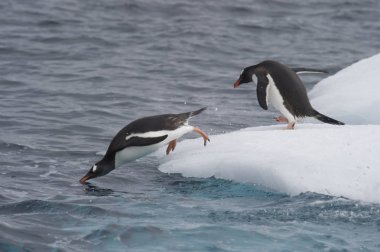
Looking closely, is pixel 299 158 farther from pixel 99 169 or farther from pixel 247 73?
pixel 247 73

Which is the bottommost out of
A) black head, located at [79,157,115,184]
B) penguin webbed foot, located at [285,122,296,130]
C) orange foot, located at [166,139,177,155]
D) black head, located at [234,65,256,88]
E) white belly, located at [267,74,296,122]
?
black head, located at [79,157,115,184]

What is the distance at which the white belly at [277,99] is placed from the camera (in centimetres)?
830

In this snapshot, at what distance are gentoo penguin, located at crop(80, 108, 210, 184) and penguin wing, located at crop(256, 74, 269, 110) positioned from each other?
2.40 ft

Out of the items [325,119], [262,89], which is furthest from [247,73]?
[325,119]

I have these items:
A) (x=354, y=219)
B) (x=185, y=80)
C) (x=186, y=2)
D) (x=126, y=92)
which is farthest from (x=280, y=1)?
(x=354, y=219)

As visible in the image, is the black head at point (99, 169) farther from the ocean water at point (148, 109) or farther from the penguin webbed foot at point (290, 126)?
the penguin webbed foot at point (290, 126)

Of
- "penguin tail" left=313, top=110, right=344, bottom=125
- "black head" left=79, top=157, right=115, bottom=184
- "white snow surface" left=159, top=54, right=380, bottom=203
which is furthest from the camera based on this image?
"penguin tail" left=313, top=110, right=344, bottom=125

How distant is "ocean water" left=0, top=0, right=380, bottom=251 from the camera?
6062 millimetres

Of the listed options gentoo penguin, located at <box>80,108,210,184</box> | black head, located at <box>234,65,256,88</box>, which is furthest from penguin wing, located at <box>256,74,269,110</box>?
gentoo penguin, located at <box>80,108,210,184</box>

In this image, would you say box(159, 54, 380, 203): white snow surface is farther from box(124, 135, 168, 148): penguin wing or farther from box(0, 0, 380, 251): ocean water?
box(124, 135, 168, 148): penguin wing

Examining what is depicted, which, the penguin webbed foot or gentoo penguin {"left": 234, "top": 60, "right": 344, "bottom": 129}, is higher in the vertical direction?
gentoo penguin {"left": 234, "top": 60, "right": 344, "bottom": 129}

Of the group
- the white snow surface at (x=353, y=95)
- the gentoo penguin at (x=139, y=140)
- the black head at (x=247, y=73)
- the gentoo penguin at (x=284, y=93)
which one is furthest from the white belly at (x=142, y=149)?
the white snow surface at (x=353, y=95)

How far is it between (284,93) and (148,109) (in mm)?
2759

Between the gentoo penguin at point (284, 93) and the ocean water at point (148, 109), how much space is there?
1258 millimetres
